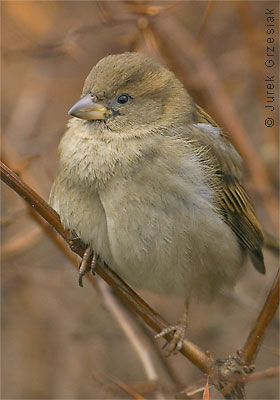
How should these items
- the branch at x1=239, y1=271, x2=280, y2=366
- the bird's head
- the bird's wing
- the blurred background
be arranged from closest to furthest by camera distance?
1. the branch at x1=239, y1=271, x2=280, y2=366
2. the bird's head
3. the bird's wing
4. the blurred background

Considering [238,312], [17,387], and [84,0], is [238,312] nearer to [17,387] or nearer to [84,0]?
[17,387]

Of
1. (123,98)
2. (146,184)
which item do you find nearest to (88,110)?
(123,98)

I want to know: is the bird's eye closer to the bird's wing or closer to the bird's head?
the bird's head

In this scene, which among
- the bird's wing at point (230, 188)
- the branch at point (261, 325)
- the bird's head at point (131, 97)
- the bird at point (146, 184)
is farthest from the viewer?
the bird's wing at point (230, 188)

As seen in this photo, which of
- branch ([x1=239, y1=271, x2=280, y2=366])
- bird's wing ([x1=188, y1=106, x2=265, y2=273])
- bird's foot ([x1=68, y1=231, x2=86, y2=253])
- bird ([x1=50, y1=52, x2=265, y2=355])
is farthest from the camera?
bird's wing ([x1=188, y1=106, x2=265, y2=273])

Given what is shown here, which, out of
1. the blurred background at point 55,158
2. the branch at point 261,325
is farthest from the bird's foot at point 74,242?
the blurred background at point 55,158

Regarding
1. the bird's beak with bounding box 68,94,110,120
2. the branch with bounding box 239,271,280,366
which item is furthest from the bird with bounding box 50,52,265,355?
the branch with bounding box 239,271,280,366

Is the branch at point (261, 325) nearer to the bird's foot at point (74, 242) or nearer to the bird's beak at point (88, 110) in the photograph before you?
the bird's foot at point (74, 242)
